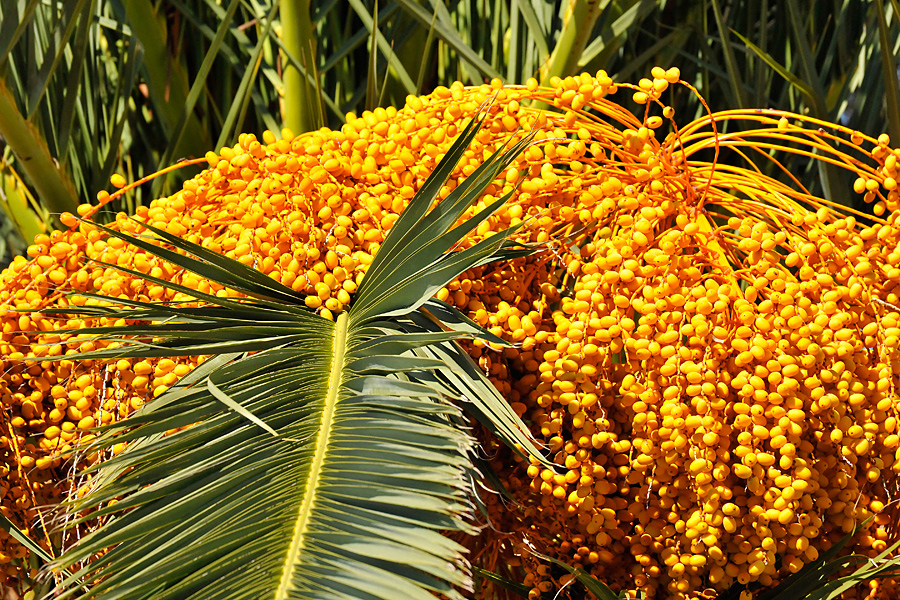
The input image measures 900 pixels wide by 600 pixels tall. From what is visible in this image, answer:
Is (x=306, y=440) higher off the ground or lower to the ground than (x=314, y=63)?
lower

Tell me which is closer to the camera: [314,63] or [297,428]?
[297,428]

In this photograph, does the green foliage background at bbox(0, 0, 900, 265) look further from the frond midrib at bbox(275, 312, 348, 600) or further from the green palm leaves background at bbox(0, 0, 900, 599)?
the frond midrib at bbox(275, 312, 348, 600)

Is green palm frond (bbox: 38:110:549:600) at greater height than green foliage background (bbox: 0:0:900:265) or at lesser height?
lesser

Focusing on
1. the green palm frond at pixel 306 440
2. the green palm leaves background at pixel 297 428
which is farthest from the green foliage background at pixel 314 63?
the green palm frond at pixel 306 440

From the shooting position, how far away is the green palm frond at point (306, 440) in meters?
0.75

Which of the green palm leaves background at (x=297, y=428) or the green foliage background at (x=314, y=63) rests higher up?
the green foliage background at (x=314, y=63)

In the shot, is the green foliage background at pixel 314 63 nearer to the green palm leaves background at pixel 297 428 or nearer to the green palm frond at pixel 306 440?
the green palm leaves background at pixel 297 428

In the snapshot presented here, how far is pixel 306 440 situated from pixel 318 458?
0.03m

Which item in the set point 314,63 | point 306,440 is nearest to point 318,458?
point 306,440

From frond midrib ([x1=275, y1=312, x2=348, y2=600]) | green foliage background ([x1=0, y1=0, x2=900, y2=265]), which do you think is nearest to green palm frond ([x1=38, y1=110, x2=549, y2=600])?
frond midrib ([x1=275, y1=312, x2=348, y2=600])

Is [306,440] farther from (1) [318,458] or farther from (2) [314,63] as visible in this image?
(2) [314,63]

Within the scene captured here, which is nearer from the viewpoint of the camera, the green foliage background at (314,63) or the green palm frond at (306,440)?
the green palm frond at (306,440)

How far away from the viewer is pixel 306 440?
84 cm

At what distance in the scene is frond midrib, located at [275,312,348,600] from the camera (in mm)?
730
